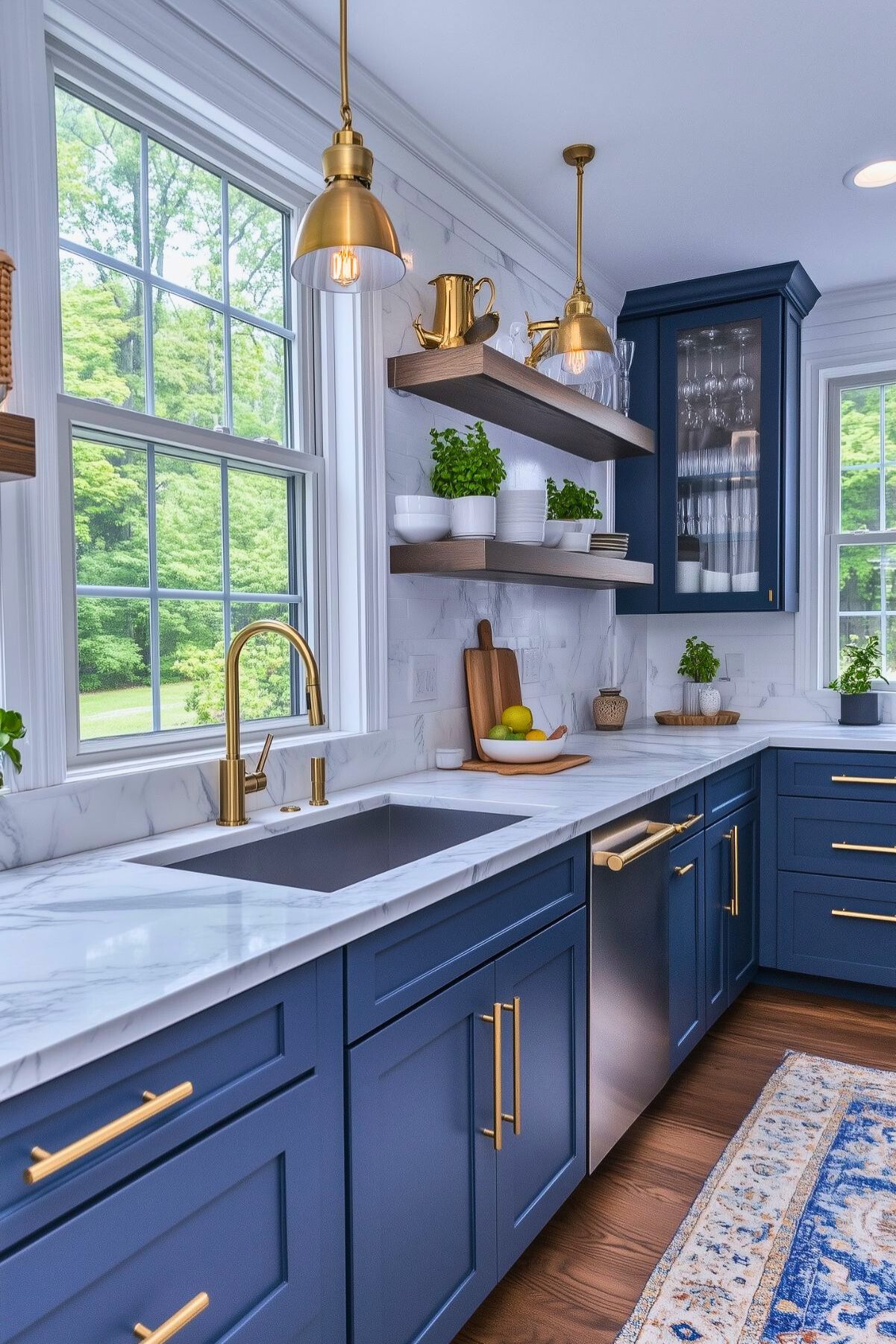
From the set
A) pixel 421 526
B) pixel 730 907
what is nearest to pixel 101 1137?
pixel 421 526

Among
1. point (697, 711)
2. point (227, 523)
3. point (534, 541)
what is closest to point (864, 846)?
point (697, 711)

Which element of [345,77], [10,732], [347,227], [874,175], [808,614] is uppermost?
[874,175]

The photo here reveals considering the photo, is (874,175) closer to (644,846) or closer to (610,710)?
(610,710)

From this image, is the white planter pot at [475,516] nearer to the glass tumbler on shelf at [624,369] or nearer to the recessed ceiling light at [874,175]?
the glass tumbler on shelf at [624,369]

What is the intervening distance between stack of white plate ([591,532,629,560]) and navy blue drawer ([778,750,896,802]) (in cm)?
91

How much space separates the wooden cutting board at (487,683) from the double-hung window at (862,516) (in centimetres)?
171

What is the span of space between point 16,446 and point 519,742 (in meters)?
1.63

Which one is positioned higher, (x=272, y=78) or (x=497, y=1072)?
(x=272, y=78)

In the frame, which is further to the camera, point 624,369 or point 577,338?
point 624,369

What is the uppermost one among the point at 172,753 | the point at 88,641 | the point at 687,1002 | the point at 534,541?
the point at 534,541

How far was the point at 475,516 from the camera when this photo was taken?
250cm

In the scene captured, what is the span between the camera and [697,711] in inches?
162

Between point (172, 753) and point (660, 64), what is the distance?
6.48ft

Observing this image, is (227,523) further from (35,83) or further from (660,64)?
(660,64)
